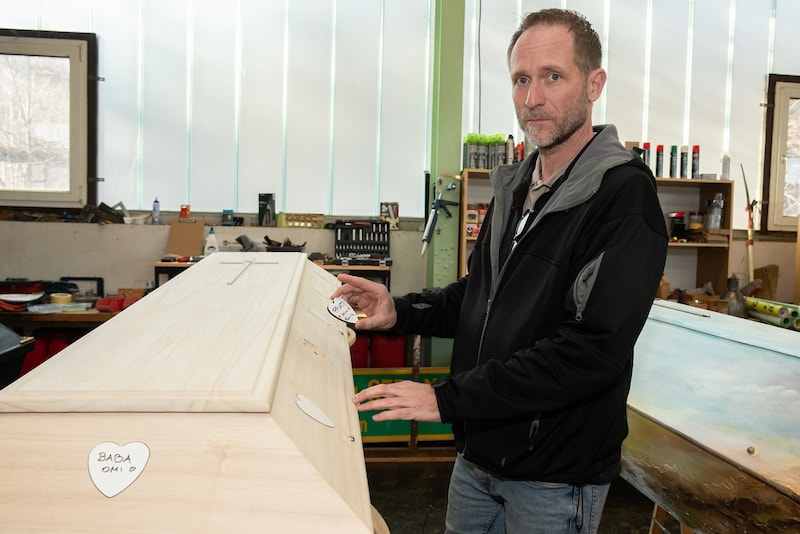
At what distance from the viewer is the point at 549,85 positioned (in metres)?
1.28

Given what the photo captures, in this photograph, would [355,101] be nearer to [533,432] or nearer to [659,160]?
[659,160]

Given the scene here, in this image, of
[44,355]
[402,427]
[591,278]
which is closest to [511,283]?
[591,278]

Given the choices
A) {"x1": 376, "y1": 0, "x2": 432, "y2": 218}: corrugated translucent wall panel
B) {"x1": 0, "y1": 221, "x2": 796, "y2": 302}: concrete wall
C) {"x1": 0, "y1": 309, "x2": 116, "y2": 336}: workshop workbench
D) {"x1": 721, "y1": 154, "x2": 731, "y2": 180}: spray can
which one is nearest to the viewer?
{"x1": 0, "y1": 309, "x2": 116, "y2": 336}: workshop workbench

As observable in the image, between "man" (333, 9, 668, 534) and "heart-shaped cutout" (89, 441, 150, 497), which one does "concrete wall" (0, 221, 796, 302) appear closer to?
"man" (333, 9, 668, 534)

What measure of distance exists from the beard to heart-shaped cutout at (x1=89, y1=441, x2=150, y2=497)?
3.39ft

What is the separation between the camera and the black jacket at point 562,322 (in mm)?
1062

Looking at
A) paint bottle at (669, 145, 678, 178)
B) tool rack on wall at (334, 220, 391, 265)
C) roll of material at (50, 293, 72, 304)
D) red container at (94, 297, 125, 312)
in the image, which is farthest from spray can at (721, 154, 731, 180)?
roll of material at (50, 293, 72, 304)

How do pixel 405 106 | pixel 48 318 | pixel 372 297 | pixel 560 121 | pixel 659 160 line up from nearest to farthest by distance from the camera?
pixel 560 121 < pixel 372 297 < pixel 48 318 < pixel 659 160 < pixel 405 106

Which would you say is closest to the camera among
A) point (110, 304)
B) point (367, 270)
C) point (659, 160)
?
Result: point (110, 304)

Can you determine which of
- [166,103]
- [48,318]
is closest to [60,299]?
[48,318]

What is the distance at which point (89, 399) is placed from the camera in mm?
775

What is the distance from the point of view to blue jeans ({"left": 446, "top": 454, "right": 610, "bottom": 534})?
1.31 m

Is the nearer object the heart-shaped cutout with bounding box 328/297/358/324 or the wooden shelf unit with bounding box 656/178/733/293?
the heart-shaped cutout with bounding box 328/297/358/324

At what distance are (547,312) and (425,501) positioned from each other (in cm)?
251
